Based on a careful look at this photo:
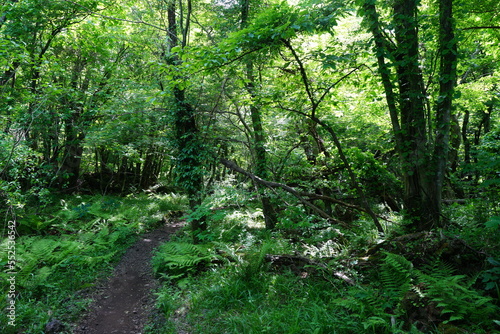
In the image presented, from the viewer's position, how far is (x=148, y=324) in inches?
161

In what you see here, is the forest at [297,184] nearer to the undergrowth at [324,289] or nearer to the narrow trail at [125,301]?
the undergrowth at [324,289]

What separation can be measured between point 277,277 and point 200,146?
394 centimetres

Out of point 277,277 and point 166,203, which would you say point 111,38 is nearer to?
point 166,203

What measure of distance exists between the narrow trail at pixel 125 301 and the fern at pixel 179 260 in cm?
33

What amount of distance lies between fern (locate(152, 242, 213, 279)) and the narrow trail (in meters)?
0.33

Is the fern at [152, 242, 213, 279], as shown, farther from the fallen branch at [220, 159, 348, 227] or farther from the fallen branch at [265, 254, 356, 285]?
the fallen branch at [220, 159, 348, 227]

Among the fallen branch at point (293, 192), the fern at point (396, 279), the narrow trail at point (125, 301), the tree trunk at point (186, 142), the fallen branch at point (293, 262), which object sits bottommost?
the narrow trail at point (125, 301)

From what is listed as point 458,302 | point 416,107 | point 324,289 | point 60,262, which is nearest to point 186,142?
point 60,262

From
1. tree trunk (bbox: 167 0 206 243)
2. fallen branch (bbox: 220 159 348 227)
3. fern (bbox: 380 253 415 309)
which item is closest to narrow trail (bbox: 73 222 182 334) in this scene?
tree trunk (bbox: 167 0 206 243)

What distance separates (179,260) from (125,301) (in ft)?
3.90

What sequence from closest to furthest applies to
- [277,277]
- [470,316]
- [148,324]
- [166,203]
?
[470,316] → [148,324] → [277,277] → [166,203]

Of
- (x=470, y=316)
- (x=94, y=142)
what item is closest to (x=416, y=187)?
(x=470, y=316)

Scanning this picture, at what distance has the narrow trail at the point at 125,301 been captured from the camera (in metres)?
4.09

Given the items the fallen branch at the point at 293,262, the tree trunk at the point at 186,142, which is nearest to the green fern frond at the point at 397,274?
the fallen branch at the point at 293,262
